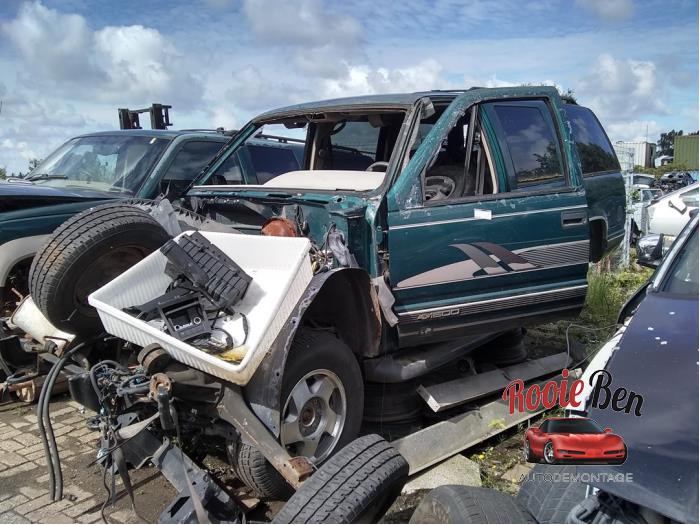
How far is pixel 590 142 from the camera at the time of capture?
5652 mm

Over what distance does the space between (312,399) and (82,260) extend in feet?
4.95

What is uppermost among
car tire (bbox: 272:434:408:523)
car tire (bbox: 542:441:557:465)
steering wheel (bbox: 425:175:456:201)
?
steering wheel (bbox: 425:175:456:201)

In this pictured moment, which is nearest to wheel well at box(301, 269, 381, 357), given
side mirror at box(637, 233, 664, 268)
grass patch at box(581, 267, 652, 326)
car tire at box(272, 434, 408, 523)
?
car tire at box(272, 434, 408, 523)

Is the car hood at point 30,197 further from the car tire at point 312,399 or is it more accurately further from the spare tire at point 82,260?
the car tire at point 312,399

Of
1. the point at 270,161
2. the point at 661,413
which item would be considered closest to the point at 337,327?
the point at 661,413

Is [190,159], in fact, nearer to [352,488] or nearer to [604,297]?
[352,488]

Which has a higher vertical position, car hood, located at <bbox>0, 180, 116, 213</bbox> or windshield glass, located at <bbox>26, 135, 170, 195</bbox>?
windshield glass, located at <bbox>26, 135, 170, 195</bbox>

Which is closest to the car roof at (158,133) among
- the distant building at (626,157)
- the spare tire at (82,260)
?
the spare tire at (82,260)

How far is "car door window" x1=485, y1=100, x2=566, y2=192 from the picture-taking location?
4.22m

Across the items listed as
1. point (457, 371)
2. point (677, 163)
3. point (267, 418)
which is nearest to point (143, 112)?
point (457, 371)

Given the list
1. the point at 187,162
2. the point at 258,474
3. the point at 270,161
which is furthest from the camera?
the point at 270,161

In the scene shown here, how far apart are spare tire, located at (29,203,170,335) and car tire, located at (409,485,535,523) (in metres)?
2.27

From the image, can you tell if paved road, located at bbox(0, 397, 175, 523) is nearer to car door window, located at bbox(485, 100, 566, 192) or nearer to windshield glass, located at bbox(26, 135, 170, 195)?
windshield glass, located at bbox(26, 135, 170, 195)

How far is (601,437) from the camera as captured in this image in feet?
5.67
